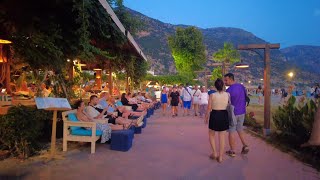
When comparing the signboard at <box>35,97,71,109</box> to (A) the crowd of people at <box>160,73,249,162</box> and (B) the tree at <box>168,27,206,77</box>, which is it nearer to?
(A) the crowd of people at <box>160,73,249,162</box>

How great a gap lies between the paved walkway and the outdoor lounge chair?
10.4 inches

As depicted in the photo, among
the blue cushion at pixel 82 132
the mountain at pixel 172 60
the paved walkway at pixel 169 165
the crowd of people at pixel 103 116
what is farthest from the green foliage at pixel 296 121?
the mountain at pixel 172 60

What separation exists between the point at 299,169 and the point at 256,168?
79cm

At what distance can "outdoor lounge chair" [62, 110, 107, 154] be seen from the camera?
7.21 m

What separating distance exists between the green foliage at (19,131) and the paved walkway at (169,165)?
0.73 metres

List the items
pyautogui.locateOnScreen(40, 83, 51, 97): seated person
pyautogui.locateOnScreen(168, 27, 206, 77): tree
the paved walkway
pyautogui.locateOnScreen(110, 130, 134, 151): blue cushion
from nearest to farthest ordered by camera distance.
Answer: the paved walkway < pyautogui.locateOnScreen(110, 130, 134, 151): blue cushion < pyautogui.locateOnScreen(40, 83, 51, 97): seated person < pyautogui.locateOnScreen(168, 27, 206, 77): tree

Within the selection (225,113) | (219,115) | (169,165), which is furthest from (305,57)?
(169,165)

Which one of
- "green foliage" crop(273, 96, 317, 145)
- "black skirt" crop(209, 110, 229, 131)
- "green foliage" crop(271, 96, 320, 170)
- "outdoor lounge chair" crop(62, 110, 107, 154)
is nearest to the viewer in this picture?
"black skirt" crop(209, 110, 229, 131)

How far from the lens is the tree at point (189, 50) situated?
1695 inches

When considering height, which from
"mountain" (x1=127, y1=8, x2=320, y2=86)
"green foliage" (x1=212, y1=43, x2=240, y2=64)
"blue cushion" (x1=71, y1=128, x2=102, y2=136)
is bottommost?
"blue cushion" (x1=71, y1=128, x2=102, y2=136)

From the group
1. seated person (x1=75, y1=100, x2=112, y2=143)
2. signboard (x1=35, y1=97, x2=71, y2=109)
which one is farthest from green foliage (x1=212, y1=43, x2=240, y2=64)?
signboard (x1=35, y1=97, x2=71, y2=109)

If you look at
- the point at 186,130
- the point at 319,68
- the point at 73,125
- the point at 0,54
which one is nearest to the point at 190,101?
the point at 186,130

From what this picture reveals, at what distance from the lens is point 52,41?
7098 millimetres

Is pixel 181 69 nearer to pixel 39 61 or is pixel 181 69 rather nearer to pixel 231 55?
pixel 231 55
